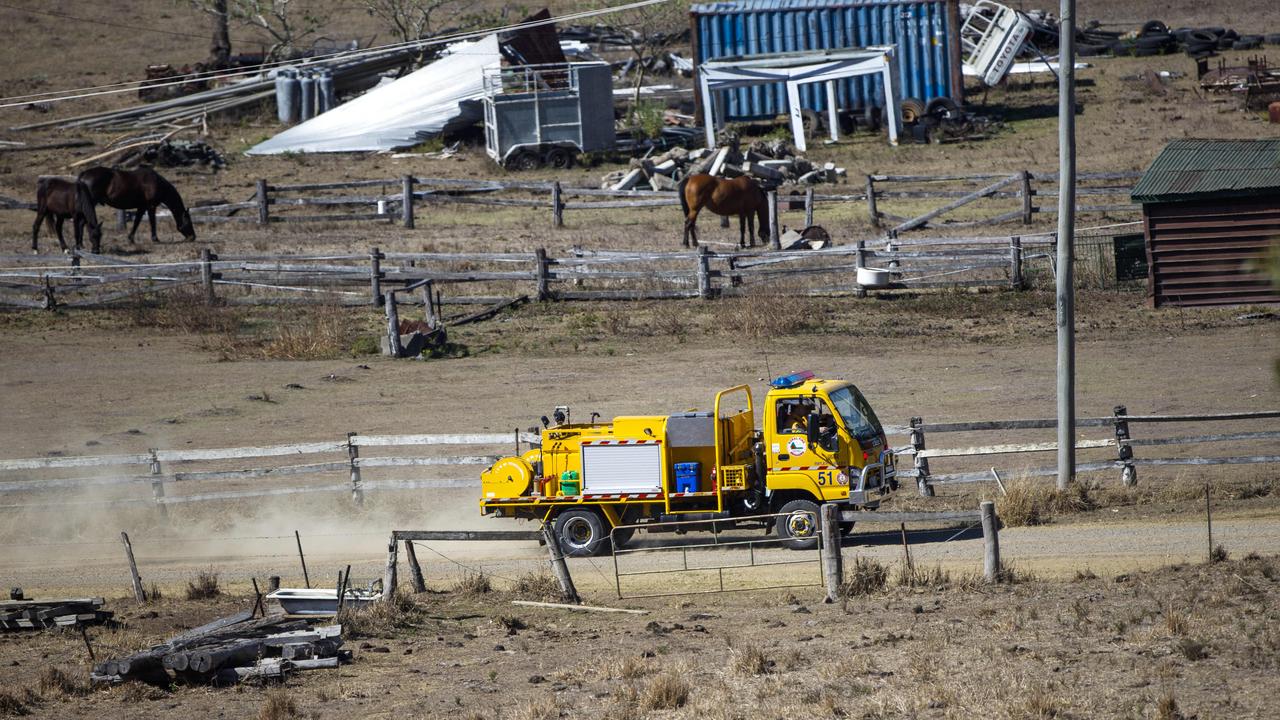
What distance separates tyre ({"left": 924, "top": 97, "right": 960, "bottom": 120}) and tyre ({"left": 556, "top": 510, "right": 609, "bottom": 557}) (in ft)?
110

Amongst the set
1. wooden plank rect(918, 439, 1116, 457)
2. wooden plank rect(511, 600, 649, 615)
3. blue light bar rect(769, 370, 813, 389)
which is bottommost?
wooden plank rect(511, 600, 649, 615)

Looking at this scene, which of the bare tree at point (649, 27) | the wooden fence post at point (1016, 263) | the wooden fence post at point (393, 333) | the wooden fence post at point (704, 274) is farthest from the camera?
the bare tree at point (649, 27)

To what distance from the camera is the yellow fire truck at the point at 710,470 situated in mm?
15047

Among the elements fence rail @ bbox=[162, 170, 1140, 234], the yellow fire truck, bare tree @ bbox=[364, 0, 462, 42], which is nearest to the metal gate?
the yellow fire truck

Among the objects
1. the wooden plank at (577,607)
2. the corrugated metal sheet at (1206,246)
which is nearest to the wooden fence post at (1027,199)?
the corrugated metal sheet at (1206,246)

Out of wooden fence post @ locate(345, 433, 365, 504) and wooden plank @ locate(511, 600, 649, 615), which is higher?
wooden fence post @ locate(345, 433, 365, 504)

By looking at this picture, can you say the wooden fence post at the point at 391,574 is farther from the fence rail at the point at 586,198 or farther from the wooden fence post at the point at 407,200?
the wooden fence post at the point at 407,200

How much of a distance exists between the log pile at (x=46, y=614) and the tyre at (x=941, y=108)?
37.5 meters

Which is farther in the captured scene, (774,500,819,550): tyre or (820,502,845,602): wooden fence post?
(774,500,819,550): tyre

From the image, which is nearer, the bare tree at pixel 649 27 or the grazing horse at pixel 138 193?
the grazing horse at pixel 138 193

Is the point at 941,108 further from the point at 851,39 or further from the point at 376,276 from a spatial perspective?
the point at 376,276

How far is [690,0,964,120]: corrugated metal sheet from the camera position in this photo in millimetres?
47469

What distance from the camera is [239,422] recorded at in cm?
2197

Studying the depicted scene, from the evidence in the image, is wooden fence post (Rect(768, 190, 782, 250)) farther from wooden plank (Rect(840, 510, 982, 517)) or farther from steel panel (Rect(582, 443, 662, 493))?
wooden plank (Rect(840, 510, 982, 517))
